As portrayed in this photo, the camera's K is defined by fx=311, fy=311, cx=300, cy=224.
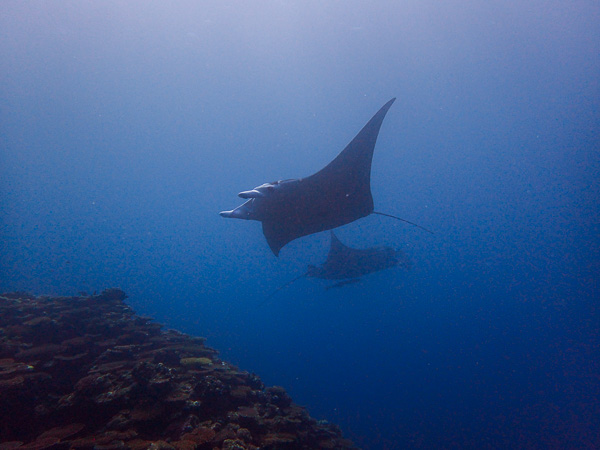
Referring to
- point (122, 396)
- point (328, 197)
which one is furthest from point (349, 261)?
point (122, 396)

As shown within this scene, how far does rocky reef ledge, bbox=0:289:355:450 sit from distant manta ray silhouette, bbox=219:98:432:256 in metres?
3.05

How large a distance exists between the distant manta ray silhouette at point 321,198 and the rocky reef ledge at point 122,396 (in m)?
3.05

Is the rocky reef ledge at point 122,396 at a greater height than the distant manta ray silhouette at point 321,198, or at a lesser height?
lesser

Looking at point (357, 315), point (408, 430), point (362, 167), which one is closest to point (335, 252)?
point (362, 167)

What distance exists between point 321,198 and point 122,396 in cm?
475

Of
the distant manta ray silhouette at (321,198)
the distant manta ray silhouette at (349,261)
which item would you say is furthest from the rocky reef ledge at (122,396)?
the distant manta ray silhouette at (349,261)

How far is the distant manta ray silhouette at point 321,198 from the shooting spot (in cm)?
552

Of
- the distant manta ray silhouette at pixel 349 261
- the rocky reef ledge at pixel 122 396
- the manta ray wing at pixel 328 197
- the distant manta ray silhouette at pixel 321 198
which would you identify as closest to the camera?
the rocky reef ledge at pixel 122 396

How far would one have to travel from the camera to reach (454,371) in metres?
27.3

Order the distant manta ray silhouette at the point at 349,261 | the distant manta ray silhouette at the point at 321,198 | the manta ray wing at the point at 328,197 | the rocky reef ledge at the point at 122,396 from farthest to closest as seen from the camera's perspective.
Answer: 1. the distant manta ray silhouette at the point at 349,261
2. the manta ray wing at the point at 328,197
3. the distant manta ray silhouette at the point at 321,198
4. the rocky reef ledge at the point at 122,396

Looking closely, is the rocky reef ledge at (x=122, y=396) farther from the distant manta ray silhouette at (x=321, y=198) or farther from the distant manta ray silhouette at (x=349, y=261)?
the distant manta ray silhouette at (x=349, y=261)

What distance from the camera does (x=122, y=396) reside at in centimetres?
481

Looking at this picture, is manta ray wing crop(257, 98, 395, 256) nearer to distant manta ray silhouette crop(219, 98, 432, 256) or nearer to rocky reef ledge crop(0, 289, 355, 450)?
distant manta ray silhouette crop(219, 98, 432, 256)

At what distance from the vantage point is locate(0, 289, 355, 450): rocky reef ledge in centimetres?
434
